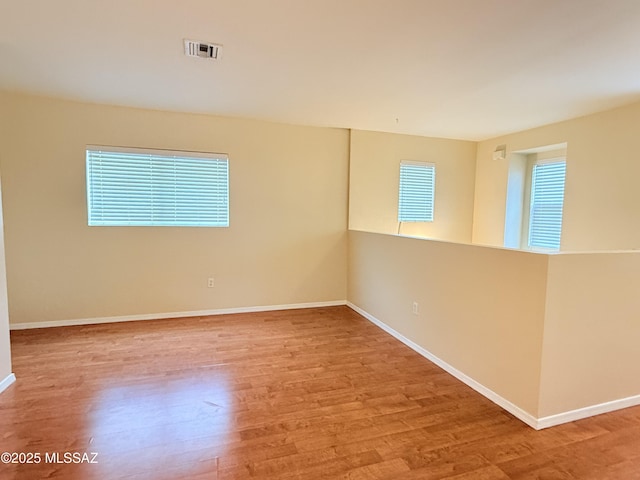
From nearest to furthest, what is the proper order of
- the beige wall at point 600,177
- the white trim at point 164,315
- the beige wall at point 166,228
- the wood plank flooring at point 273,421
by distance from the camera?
the wood plank flooring at point 273,421
the beige wall at point 600,177
the beige wall at point 166,228
the white trim at point 164,315

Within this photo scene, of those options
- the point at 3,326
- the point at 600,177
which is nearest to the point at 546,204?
the point at 600,177

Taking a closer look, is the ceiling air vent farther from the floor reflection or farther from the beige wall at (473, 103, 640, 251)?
the beige wall at (473, 103, 640, 251)

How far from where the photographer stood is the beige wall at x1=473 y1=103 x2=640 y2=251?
3.46 metres

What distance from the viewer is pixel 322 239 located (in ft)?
15.9

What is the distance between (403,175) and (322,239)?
161cm

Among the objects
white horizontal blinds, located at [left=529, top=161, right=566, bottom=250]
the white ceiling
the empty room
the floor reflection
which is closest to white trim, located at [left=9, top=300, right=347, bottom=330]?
the empty room

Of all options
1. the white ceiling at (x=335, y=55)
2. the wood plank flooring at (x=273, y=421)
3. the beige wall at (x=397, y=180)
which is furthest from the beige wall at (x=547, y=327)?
the beige wall at (x=397, y=180)

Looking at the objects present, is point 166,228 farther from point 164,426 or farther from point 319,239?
point 164,426

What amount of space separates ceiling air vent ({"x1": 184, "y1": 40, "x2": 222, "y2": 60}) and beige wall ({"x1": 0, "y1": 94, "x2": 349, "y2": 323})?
1.76 meters

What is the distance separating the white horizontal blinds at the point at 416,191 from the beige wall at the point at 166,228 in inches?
38.1

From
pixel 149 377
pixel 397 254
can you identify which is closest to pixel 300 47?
pixel 397 254

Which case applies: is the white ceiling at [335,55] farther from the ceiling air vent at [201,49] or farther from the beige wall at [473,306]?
the beige wall at [473,306]

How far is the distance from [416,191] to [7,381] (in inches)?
200

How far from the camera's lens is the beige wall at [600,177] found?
11.4ft
